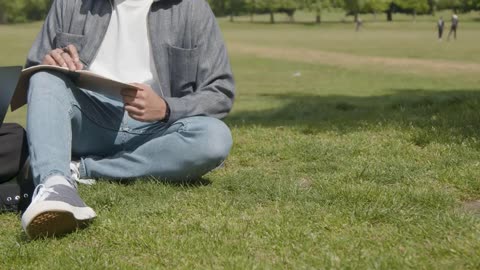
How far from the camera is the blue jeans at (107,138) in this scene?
3.47 metres

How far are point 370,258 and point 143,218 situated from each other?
3.95 feet

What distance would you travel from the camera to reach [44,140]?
3.43 m

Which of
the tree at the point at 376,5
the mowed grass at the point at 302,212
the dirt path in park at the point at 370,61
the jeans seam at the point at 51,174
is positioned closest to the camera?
the mowed grass at the point at 302,212

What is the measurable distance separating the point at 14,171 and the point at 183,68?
113 cm

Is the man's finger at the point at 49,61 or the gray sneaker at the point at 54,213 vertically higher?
the man's finger at the point at 49,61

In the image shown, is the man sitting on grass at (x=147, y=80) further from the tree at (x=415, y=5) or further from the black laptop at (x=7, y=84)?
the tree at (x=415, y=5)

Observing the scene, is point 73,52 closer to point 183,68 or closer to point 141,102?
point 141,102

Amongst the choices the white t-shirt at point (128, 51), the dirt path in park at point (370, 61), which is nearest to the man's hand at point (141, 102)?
the white t-shirt at point (128, 51)

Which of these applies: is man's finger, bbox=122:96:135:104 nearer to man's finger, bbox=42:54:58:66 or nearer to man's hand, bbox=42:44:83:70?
man's hand, bbox=42:44:83:70

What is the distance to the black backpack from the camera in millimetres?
3686

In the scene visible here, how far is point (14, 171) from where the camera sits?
3.88 metres

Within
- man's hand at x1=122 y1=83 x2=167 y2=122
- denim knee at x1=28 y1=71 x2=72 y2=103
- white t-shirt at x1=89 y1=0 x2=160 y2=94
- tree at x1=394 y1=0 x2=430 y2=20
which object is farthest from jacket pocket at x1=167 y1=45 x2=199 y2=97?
tree at x1=394 y1=0 x2=430 y2=20

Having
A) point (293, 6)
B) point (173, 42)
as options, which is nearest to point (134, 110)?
point (173, 42)

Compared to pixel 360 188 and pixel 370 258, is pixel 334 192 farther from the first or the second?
→ pixel 370 258
